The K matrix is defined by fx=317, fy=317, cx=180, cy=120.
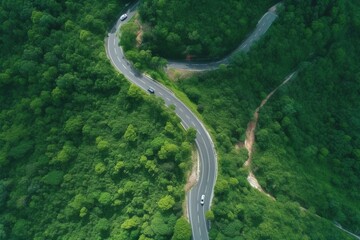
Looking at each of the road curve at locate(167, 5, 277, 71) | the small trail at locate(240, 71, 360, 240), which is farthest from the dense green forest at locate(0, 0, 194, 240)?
the small trail at locate(240, 71, 360, 240)

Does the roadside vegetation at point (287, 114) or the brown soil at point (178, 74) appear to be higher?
the brown soil at point (178, 74)

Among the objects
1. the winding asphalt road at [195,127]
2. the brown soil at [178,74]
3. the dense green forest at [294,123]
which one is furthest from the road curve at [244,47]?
the dense green forest at [294,123]

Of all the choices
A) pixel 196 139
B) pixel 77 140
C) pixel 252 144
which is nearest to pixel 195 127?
pixel 196 139

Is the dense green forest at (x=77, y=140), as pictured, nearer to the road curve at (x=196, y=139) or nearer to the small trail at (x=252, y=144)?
the road curve at (x=196, y=139)

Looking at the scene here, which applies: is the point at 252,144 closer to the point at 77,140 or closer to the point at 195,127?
the point at 195,127

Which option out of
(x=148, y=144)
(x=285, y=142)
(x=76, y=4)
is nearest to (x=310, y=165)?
(x=285, y=142)

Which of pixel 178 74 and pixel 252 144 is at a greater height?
pixel 178 74
